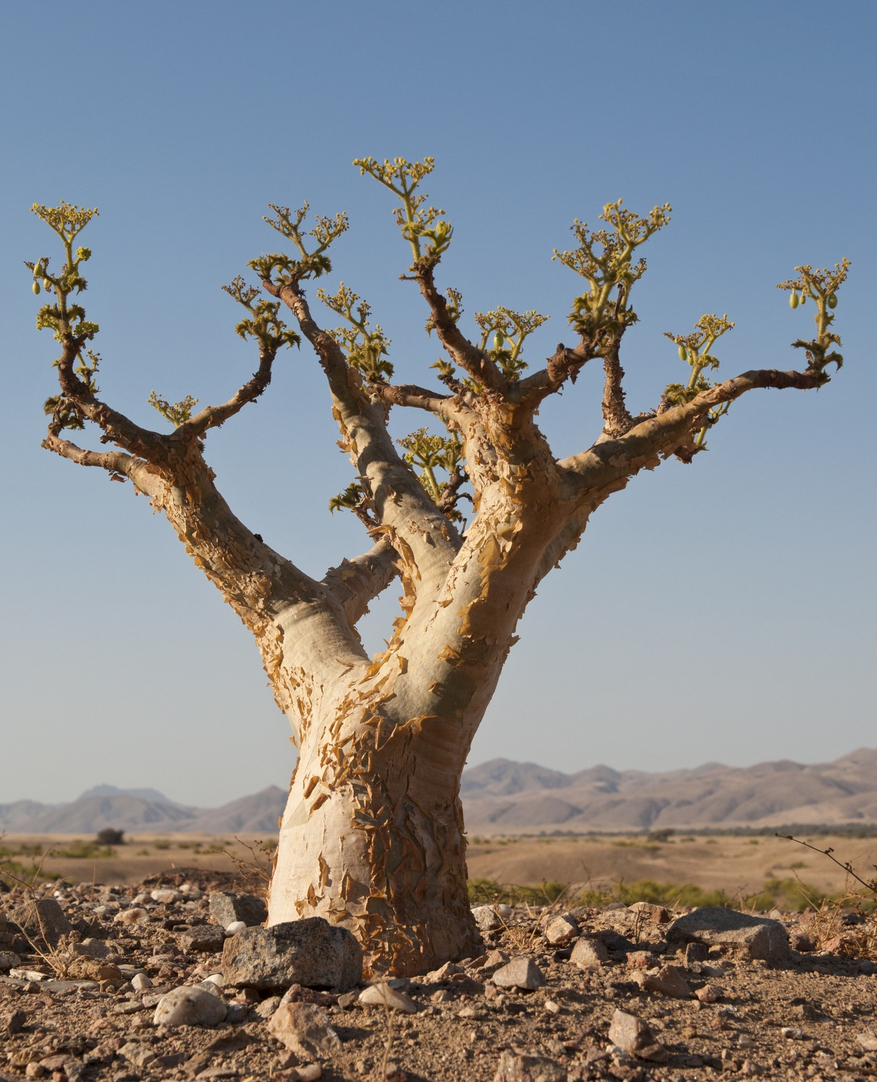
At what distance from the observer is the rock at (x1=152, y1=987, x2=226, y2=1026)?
447 cm

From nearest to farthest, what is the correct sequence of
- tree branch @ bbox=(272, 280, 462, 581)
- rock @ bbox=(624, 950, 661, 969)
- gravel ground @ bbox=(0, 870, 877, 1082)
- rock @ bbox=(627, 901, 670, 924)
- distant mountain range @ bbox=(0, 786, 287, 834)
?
gravel ground @ bbox=(0, 870, 877, 1082) → rock @ bbox=(624, 950, 661, 969) → rock @ bbox=(627, 901, 670, 924) → tree branch @ bbox=(272, 280, 462, 581) → distant mountain range @ bbox=(0, 786, 287, 834)

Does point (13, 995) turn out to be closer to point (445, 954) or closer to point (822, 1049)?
point (445, 954)

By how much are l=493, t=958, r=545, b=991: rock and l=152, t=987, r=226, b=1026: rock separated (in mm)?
1394

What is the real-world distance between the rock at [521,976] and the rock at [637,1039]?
660 millimetres

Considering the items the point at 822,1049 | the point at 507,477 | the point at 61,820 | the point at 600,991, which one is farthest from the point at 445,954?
the point at 61,820

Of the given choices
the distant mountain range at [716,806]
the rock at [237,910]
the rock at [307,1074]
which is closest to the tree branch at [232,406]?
the rock at [237,910]

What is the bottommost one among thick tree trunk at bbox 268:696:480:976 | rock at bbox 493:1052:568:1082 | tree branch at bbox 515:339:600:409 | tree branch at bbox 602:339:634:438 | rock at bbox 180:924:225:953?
rock at bbox 493:1052:568:1082

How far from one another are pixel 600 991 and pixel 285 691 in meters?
3.23

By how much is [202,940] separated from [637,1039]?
3.52m

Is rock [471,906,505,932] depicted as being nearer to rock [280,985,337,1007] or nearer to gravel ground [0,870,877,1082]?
gravel ground [0,870,877,1082]

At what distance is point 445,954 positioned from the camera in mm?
5750

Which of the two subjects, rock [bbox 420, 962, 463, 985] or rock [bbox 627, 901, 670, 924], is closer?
rock [bbox 420, 962, 463, 985]

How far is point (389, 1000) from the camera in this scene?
457cm

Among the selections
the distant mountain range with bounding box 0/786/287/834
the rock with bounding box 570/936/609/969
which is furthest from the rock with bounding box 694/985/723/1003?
the distant mountain range with bounding box 0/786/287/834
